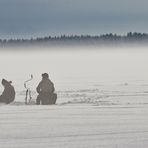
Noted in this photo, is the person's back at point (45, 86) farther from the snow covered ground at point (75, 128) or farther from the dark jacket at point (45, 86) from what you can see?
the snow covered ground at point (75, 128)

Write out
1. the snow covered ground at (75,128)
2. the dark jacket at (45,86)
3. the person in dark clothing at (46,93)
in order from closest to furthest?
the snow covered ground at (75,128)
the person in dark clothing at (46,93)
the dark jacket at (45,86)

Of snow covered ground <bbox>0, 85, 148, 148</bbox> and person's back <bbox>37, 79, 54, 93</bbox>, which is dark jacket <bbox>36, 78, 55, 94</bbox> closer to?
person's back <bbox>37, 79, 54, 93</bbox>

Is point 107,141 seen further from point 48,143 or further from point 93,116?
point 93,116

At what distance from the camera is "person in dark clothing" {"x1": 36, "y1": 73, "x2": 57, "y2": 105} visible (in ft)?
59.2

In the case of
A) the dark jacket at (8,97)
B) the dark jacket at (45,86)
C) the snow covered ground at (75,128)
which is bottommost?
the snow covered ground at (75,128)

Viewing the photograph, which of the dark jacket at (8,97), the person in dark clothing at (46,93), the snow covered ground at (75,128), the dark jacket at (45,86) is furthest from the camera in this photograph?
the dark jacket at (8,97)

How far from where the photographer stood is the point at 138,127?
418 inches

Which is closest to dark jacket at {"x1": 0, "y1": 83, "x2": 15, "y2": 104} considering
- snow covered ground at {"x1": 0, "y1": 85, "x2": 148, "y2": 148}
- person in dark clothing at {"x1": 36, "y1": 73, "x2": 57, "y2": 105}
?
person in dark clothing at {"x1": 36, "y1": 73, "x2": 57, "y2": 105}

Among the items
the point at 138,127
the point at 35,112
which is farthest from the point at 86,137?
the point at 35,112

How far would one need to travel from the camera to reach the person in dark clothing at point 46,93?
18.0 metres

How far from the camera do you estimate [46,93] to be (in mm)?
18219

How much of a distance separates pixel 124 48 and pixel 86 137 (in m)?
182

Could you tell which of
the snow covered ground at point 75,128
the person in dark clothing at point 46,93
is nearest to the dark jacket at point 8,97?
the person in dark clothing at point 46,93

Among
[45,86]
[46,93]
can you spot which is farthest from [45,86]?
[46,93]
